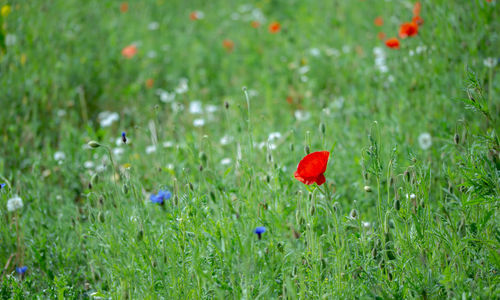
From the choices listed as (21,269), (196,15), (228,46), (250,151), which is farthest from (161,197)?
(196,15)

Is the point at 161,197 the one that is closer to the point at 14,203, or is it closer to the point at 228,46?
the point at 14,203

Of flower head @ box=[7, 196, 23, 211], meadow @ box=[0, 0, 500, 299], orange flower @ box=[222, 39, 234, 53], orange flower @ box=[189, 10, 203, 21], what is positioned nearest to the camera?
meadow @ box=[0, 0, 500, 299]

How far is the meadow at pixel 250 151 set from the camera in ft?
5.35

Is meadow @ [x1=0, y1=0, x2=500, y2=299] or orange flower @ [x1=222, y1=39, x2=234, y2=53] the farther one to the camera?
orange flower @ [x1=222, y1=39, x2=234, y2=53]

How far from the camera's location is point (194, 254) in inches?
61.6

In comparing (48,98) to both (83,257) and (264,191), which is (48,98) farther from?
(264,191)

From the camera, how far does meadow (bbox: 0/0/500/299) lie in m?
1.63

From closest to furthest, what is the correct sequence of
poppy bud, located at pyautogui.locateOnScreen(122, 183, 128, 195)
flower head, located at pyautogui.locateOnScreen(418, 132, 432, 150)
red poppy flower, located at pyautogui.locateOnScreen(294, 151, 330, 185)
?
red poppy flower, located at pyautogui.locateOnScreen(294, 151, 330, 185) → poppy bud, located at pyautogui.locateOnScreen(122, 183, 128, 195) → flower head, located at pyautogui.locateOnScreen(418, 132, 432, 150)

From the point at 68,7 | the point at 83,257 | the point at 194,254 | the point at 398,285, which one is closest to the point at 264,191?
the point at 194,254

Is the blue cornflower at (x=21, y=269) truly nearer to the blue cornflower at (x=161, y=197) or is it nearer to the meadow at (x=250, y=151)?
the meadow at (x=250, y=151)

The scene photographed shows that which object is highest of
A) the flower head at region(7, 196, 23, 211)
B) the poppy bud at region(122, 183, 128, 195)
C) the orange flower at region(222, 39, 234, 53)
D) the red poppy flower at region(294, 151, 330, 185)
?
the red poppy flower at region(294, 151, 330, 185)

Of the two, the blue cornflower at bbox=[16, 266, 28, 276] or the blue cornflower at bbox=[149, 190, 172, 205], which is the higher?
the blue cornflower at bbox=[149, 190, 172, 205]

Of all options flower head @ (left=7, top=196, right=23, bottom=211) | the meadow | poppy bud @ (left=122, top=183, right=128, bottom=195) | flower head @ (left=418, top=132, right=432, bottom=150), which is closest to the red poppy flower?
the meadow

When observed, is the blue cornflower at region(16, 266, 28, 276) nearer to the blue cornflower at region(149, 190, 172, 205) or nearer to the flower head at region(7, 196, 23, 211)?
the flower head at region(7, 196, 23, 211)
